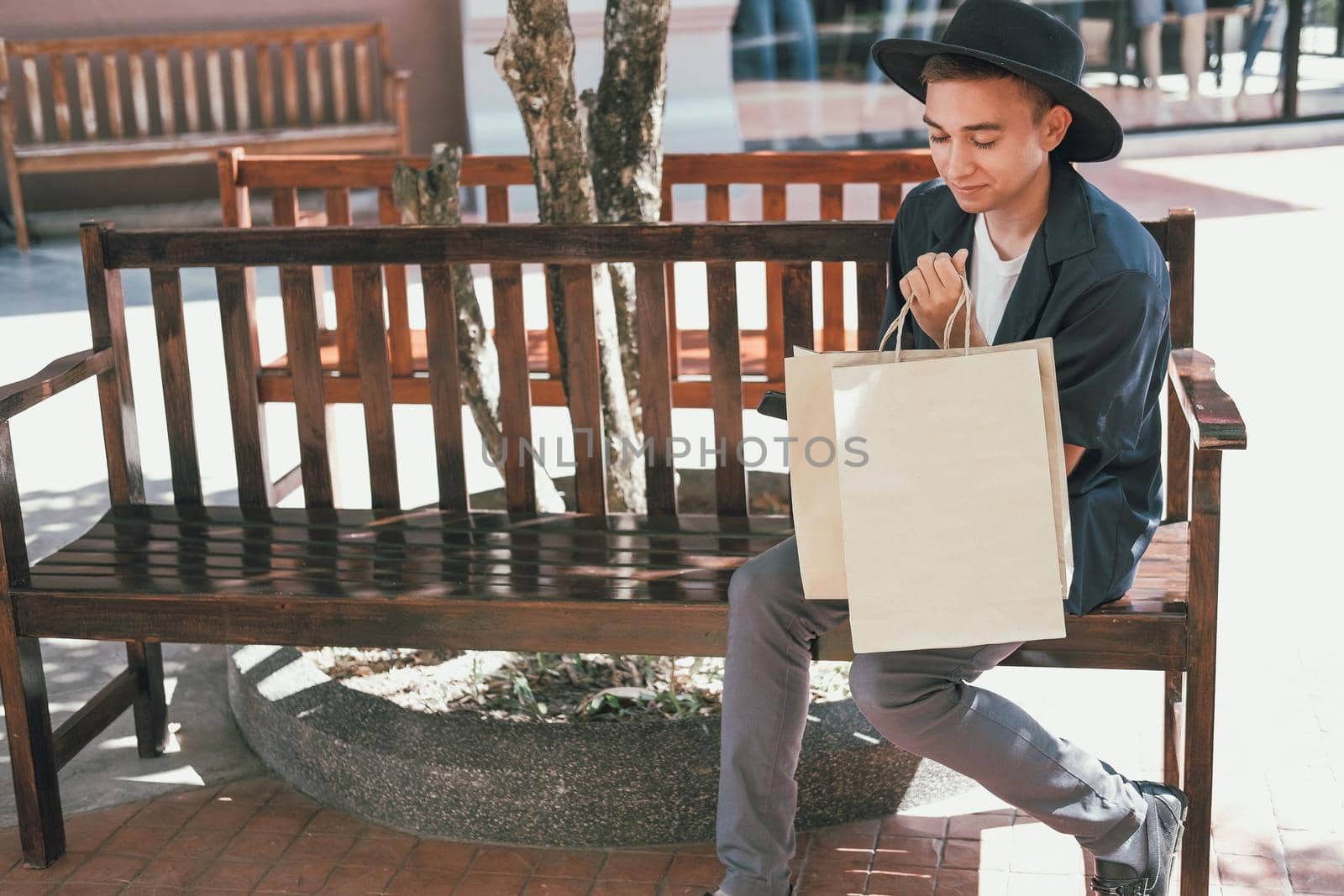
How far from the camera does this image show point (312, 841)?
3.08 m

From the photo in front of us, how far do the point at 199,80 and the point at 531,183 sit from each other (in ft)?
23.8

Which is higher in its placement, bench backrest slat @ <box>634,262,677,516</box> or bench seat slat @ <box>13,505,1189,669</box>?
bench backrest slat @ <box>634,262,677,516</box>

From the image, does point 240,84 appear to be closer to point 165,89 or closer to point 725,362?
point 165,89

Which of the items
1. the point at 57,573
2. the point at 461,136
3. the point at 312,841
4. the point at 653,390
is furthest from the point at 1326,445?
the point at 461,136

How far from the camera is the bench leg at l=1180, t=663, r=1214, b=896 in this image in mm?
2545

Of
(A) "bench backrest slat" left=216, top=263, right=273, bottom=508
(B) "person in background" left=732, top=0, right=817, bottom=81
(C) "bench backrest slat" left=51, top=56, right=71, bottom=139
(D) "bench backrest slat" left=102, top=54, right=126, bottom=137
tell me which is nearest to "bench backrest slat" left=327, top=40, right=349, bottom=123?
(D) "bench backrest slat" left=102, top=54, right=126, bottom=137

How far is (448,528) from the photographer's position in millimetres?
3182

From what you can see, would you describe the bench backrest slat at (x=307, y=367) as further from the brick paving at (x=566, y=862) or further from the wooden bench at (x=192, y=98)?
the wooden bench at (x=192, y=98)

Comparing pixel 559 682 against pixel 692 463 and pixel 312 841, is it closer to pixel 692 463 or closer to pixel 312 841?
pixel 312 841

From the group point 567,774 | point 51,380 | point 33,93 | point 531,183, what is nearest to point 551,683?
point 567,774

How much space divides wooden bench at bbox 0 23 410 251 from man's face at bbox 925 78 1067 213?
788 centimetres

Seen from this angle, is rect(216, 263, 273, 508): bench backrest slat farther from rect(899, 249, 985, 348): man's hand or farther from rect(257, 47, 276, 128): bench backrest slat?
rect(257, 47, 276, 128): bench backrest slat

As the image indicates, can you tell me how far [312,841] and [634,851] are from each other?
0.65 m

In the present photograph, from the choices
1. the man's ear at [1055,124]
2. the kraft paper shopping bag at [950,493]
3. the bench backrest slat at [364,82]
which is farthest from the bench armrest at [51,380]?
the bench backrest slat at [364,82]
